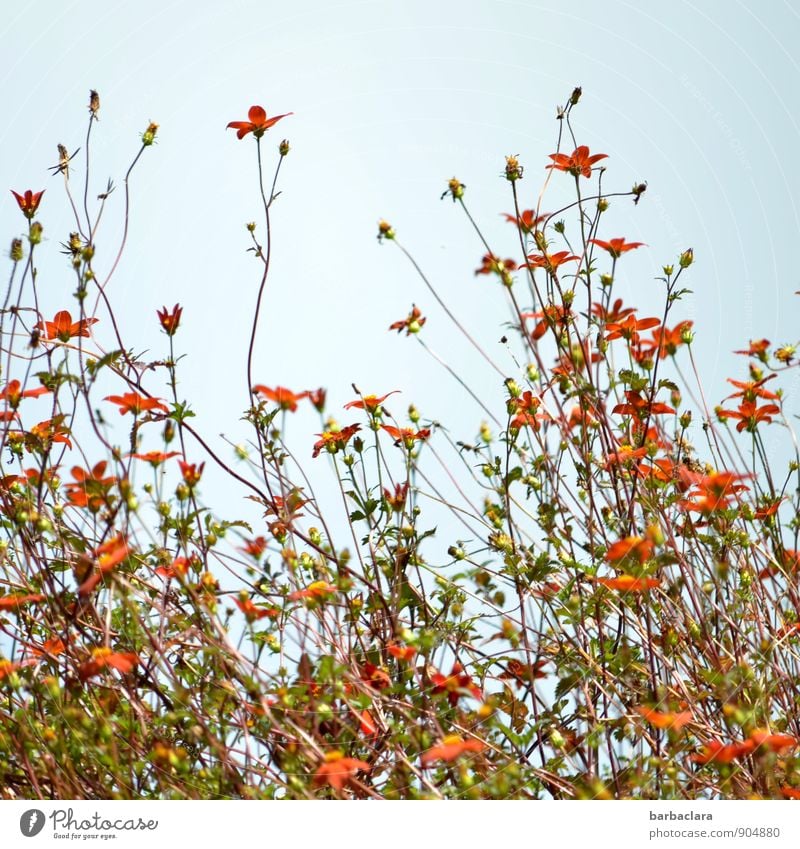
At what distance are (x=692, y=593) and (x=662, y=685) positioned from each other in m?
0.17

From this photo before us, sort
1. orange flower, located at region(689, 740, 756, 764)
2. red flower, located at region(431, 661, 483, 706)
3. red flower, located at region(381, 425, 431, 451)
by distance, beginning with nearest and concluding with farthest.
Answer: orange flower, located at region(689, 740, 756, 764) < red flower, located at region(431, 661, 483, 706) < red flower, located at region(381, 425, 431, 451)

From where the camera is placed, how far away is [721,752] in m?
1.30

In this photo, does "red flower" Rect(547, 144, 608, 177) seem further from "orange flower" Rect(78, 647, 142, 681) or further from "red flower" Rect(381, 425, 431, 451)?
"orange flower" Rect(78, 647, 142, 681)

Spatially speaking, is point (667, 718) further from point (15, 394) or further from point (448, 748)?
point (15, 394)

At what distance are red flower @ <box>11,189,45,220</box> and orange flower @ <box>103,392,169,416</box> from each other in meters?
0.41

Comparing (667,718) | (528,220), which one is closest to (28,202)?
→ (528,220)

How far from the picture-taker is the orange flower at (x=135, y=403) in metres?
1.68

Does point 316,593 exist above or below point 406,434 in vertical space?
below

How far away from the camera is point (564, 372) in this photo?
6.09 feet

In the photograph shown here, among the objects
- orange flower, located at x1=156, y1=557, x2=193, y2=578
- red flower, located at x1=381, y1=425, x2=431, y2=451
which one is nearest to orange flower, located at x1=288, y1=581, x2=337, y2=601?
orange flower, located at x1=156, y1=557, x2=193, y2=578

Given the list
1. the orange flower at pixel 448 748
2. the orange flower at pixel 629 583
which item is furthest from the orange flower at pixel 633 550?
the orange flower at pixel 448 748
